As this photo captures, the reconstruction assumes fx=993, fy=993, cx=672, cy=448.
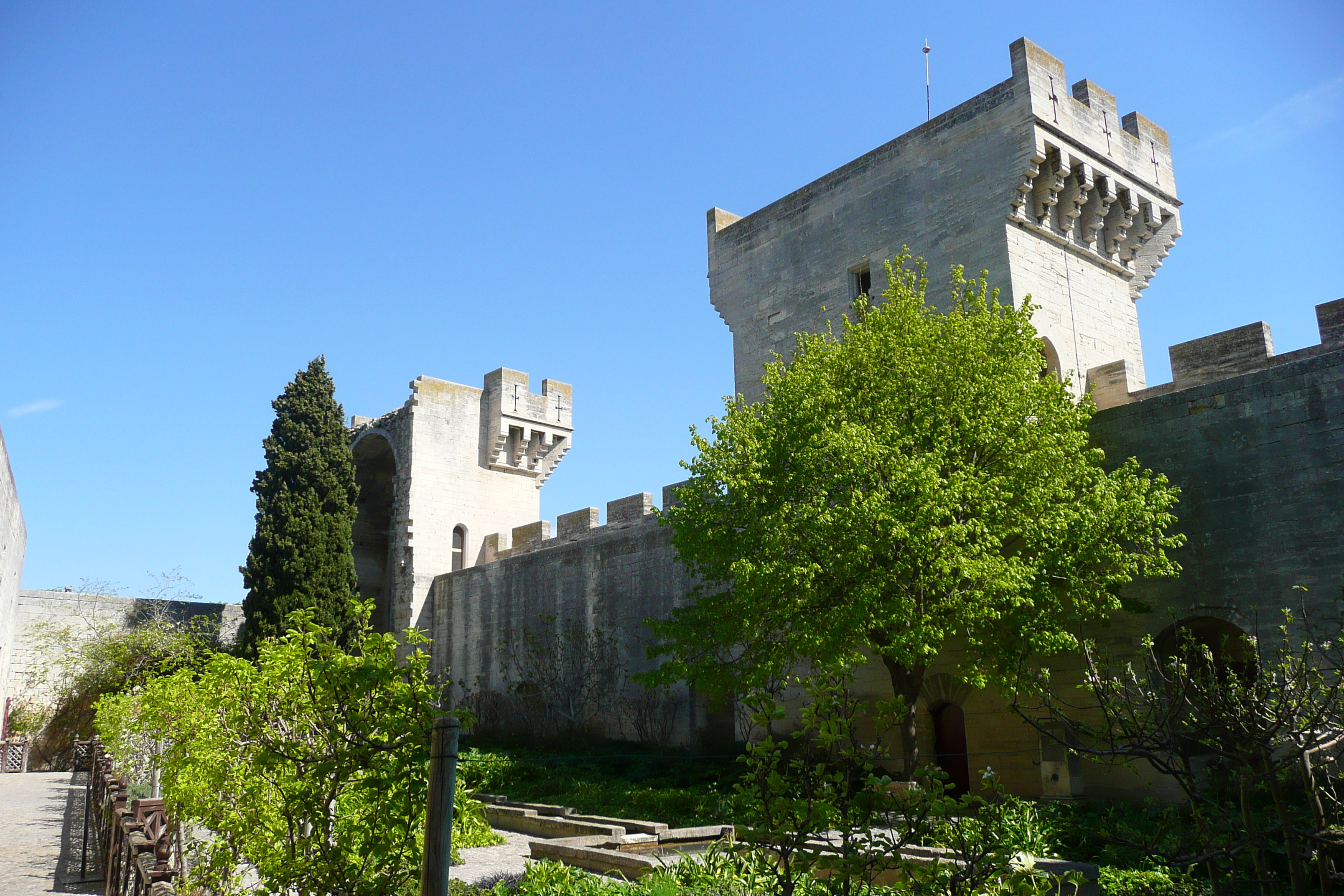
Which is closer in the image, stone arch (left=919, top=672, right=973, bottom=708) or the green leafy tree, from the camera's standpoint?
the green leafy tree

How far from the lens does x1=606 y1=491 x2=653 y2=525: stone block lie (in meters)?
22.8

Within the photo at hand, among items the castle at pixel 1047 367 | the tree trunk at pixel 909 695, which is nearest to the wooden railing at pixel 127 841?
the tree trunk at pixel 909 695

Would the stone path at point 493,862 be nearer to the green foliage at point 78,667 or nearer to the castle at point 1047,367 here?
the castle at point 1047,367

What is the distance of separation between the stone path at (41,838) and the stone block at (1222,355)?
15869 millimetres

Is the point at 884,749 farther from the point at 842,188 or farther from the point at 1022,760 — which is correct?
the point at 842,188

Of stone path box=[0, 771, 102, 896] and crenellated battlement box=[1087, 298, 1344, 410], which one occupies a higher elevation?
crenellated battlement box=[1087, 298, 1344, 410]

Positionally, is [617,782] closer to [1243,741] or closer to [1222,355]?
[1222,355]

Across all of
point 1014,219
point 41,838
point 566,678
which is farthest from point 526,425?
point 41,838

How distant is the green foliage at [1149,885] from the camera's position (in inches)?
322

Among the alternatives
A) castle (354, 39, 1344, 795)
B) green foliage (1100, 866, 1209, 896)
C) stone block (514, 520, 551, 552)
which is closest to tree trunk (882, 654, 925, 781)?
castle (354, 39, 1344, 795)

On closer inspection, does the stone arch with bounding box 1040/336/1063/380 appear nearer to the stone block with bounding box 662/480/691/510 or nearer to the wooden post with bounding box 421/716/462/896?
the stone block with bounding box 662/480/691/510

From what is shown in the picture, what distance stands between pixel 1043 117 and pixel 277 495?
19.8m

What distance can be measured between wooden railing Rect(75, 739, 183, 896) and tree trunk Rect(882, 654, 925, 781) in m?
8.94

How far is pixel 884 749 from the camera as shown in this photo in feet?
18.2
